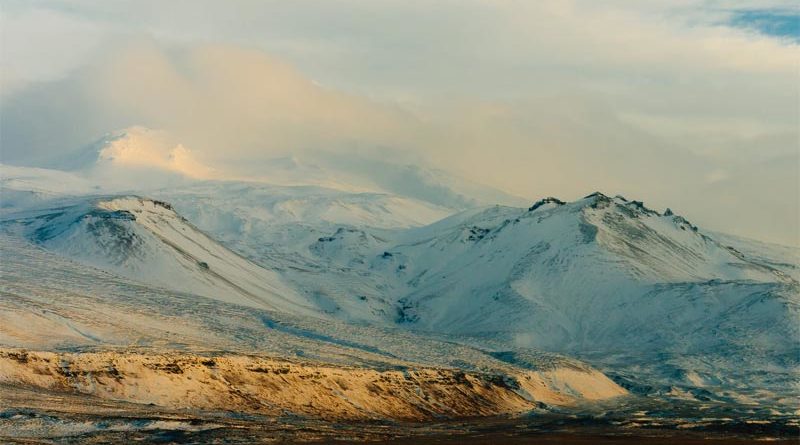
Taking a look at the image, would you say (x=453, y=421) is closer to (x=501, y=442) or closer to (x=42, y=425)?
(x=501, y=442)

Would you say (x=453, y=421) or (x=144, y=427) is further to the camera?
(x=453, y=421)

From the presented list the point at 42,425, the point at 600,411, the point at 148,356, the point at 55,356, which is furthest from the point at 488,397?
the point at 42,425

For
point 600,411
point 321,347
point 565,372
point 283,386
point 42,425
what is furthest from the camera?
point 565,372

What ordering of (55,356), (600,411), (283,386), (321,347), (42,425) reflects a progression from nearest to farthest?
(42,425) < (55,356) < (283,386) < (600,411) < (321,347)

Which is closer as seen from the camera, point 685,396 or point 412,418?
point 412,418

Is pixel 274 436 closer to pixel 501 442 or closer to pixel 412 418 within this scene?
pixel 501 442

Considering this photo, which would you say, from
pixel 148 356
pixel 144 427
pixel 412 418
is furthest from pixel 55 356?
pixel 412 418
